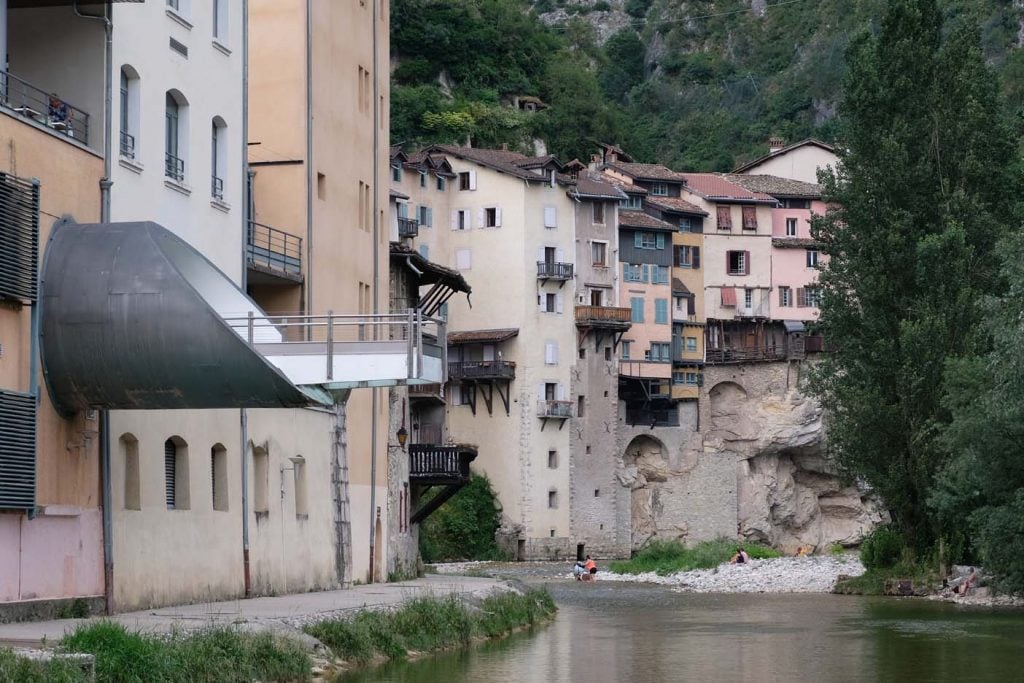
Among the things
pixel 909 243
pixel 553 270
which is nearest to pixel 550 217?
pixel 553 270

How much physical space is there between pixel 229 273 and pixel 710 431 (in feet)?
231

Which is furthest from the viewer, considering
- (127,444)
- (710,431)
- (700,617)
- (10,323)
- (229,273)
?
(710,431)

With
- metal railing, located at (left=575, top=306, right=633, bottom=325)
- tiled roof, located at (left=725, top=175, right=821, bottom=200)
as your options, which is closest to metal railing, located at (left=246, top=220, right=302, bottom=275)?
metal railing, located at (left=575, top=306, right=633, bottom=325)

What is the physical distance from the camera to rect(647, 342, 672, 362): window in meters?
101

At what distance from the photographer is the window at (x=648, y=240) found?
102 m

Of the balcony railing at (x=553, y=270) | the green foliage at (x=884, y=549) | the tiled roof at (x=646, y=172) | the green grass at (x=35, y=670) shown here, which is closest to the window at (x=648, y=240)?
the tiled roof at (x=646, y=172)

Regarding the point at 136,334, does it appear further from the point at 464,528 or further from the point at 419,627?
the point at 464,528

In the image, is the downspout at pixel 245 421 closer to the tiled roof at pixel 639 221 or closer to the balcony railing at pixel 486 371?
the balcony railing at pixel 486 371

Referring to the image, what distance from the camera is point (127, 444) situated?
3062cm

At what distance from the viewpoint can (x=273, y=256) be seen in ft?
133

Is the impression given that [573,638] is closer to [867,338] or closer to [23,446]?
[23,446]

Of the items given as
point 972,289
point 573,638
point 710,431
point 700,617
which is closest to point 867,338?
point 972,289

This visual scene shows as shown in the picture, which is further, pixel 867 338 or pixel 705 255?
pixel 705 255

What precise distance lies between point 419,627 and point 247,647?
7621mm
